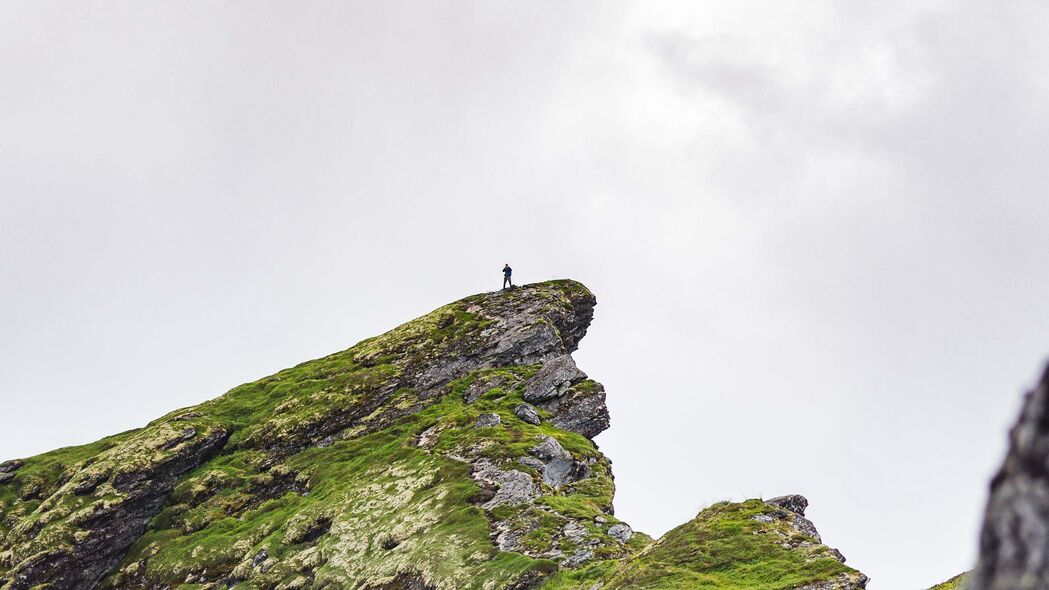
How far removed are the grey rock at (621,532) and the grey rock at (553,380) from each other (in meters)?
30.3

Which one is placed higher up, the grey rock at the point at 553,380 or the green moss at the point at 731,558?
the grey rock at the point at 553,380

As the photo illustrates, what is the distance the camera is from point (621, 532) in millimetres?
58125

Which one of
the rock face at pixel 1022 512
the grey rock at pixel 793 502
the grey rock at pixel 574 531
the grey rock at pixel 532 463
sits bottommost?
the rock face at pixel 1022 512

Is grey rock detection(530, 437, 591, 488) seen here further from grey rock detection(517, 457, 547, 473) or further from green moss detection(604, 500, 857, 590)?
green moss detection(604, 500, 857, 590)

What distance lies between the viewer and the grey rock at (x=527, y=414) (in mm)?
83350

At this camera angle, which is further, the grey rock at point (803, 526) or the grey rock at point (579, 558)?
the grey rock at point (579, 558)

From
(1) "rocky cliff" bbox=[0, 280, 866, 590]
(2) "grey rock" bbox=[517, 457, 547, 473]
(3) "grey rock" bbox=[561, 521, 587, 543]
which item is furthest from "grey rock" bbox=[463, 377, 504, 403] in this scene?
(3) "grey rock" bbox=[561, 521, 587, 543]

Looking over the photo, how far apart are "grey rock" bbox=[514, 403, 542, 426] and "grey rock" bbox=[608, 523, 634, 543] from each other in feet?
82.0

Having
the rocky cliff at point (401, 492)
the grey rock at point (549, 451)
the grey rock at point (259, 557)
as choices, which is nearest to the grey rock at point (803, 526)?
the rocky cliff at point (401, 492)

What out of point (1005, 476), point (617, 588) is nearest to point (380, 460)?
point (617, 588)

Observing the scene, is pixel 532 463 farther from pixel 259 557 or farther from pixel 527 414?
pixel 259 557

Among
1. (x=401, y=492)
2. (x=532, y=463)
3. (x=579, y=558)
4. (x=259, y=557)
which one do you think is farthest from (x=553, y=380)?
(x=579, y=558)

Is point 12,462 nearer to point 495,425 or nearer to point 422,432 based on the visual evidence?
point 422,432

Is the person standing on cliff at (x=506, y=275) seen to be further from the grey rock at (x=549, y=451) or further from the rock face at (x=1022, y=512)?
the rock face at (x=1022, y=512)
